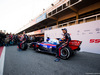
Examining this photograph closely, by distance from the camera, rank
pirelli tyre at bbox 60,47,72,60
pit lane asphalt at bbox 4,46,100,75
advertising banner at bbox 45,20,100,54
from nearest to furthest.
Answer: pit lane asphalt at bbox 4,46,100,75, pirelli tyre at bbox 60,47,72,60, advertising banner at bbox 45,20,100,54

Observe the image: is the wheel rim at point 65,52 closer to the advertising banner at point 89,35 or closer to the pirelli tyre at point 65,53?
the pirelli tyre at point 65,53

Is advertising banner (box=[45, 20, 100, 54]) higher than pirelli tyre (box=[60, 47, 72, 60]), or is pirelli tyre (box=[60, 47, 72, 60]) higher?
advertising banner (box=[45, 20, 100, 54])

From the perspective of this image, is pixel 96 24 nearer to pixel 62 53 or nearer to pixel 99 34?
pixel 99 34

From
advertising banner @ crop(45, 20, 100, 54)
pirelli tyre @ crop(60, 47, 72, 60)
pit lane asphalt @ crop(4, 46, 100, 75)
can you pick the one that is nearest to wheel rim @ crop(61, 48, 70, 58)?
pirelli tyre @ crop(60, 47, 72, 60)

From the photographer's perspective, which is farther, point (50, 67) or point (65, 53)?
point (65, 53)

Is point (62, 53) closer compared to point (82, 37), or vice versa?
point (62, 53)

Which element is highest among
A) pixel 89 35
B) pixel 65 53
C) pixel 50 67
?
pixel 89 35

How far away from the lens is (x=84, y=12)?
31.9 ft

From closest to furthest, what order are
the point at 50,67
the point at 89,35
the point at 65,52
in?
the point at 50,67 < the point at 65,52 < the point at 89,35

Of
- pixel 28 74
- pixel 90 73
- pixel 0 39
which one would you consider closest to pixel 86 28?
pixel 90 73

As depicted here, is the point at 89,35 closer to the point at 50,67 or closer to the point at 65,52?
the point at 65,52

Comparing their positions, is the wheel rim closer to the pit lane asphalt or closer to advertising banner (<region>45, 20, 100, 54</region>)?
the pit lane asphalt

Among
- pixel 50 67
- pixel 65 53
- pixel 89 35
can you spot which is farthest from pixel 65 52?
pixel 89 35

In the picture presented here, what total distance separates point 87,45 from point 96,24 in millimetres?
1912
